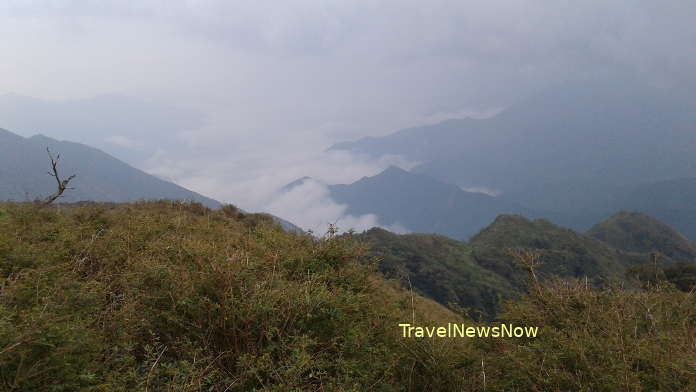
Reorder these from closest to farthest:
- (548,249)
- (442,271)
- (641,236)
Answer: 1. (442,271)
2. (548,249)
3. (641,236)

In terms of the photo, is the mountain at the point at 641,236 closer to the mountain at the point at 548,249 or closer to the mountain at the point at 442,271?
the mountain at the point at 548,249

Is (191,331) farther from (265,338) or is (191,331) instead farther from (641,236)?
(641,236)

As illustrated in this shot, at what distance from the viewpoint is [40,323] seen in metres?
2.92

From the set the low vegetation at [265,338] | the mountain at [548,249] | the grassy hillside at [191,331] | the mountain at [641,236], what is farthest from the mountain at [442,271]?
the mountain at [641,236]

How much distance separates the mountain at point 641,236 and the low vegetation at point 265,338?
154767mm

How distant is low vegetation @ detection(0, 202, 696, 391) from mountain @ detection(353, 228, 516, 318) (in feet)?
146

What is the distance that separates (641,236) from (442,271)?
116376 mm

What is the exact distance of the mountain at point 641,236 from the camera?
126 meters

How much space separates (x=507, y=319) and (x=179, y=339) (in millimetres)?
4703

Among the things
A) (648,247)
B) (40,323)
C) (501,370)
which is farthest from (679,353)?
(648,247)

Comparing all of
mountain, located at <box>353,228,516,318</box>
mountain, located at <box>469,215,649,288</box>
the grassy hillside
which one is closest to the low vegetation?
the grassy hillside

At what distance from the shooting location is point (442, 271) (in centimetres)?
6494

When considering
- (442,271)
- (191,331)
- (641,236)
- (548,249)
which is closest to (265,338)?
(191,331)

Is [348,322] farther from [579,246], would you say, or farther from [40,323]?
[579,246]
